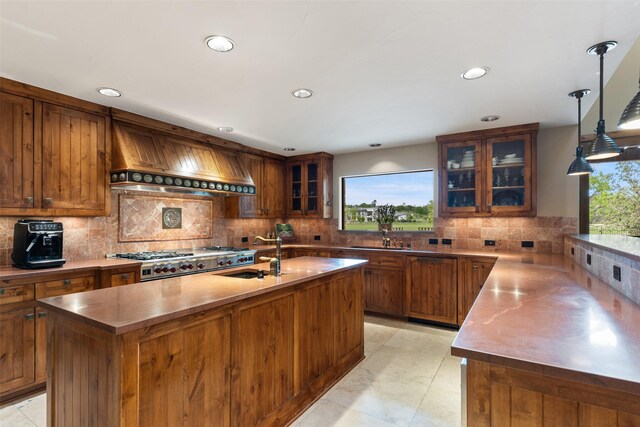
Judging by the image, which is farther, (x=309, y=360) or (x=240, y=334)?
(x=309, y=360)

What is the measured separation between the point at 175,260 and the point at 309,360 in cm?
189

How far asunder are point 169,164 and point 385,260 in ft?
9.93

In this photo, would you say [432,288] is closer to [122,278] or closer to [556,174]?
[556,174]

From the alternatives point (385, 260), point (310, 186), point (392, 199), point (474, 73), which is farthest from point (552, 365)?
point (310, 186)

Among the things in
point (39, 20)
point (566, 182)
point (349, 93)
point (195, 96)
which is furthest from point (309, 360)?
point (566, 182)

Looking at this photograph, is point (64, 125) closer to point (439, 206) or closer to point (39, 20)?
point (39, 20)

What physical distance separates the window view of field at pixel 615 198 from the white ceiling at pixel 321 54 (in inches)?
33.4

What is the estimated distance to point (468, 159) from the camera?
423 cm

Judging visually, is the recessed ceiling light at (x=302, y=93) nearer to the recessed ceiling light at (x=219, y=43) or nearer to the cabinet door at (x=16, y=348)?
the recessed ceiling light at (x=219, y=43)

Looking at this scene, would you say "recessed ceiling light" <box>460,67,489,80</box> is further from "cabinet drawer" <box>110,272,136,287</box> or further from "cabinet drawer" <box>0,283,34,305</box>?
"cabinet drawer" <box>0,283,34,305</box>

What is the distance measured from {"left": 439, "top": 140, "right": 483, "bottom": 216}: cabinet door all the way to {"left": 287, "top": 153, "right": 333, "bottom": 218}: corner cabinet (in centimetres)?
192

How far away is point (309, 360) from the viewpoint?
2428 millimetres

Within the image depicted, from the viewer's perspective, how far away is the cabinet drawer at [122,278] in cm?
294

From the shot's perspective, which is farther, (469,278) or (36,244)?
(469,278)
